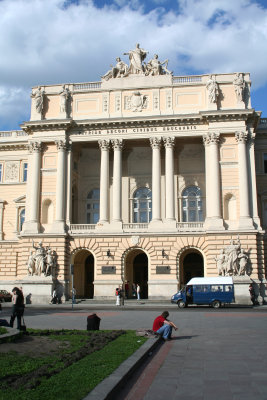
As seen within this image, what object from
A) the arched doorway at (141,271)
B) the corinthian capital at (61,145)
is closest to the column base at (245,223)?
the arched doorway at (141,271)

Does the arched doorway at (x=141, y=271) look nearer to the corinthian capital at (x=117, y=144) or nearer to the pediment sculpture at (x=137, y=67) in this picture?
the corinthian capital at (x=117, y=144)

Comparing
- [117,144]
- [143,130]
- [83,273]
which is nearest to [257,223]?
[143,130]

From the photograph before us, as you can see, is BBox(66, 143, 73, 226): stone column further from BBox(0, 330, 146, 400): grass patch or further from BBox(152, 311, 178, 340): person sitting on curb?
BBox(0, 330, 146, 400): grass patch

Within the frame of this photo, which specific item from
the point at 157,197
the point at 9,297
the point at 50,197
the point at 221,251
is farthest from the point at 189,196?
the point at 9,297

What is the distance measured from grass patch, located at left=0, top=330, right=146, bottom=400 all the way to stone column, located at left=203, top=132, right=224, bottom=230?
29455 mm

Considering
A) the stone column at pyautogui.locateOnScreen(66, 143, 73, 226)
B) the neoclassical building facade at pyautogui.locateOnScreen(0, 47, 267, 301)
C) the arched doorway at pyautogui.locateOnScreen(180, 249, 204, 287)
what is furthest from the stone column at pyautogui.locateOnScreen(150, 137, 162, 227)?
the stone column at pyautogui.locateOnScreen(66, 143, 73, 226)

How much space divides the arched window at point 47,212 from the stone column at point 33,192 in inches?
30.4

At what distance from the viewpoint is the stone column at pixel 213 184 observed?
145 feet

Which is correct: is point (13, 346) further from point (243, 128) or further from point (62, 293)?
point (243, 128)

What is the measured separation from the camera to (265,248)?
152ft

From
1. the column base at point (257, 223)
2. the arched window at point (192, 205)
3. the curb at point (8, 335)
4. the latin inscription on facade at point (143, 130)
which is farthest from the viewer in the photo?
the arched window at point (192, 205)

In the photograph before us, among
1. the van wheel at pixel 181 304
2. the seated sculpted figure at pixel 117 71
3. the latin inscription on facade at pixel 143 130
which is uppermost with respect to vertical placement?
the seated sculpted figure at pixel 117 71

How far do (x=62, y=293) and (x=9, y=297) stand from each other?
6146 mm

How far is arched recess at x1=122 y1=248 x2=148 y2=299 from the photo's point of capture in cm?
4819
